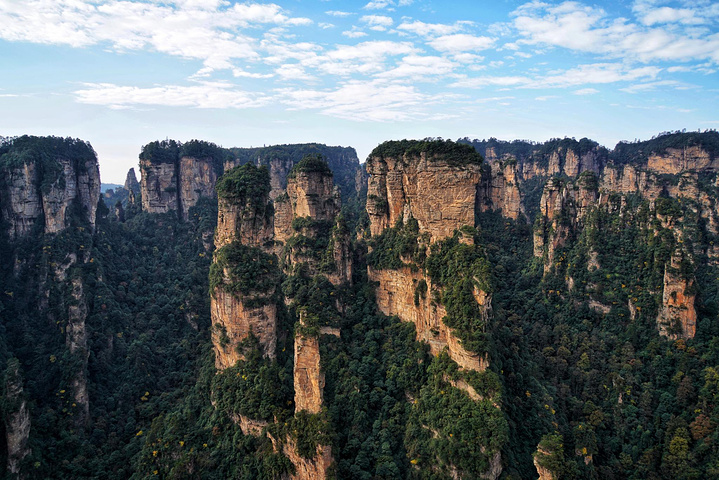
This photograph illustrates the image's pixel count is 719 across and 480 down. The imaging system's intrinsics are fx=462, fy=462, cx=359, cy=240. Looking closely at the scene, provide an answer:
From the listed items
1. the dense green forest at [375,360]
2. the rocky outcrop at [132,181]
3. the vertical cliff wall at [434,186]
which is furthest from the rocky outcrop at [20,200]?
the rocky outcrop at [132,181]

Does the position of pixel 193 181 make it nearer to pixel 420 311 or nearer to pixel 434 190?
pixel 434 190

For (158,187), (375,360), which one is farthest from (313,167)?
(158,187)

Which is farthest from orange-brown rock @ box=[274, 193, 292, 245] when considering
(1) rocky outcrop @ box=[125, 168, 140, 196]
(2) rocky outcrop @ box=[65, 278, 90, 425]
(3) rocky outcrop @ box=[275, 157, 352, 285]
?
(1) rocky outcrop @ box=[125, 168, 140, 196]

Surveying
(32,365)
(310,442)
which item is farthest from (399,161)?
(32,365)

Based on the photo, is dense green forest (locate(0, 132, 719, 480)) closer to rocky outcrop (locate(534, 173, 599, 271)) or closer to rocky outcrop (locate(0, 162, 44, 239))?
rocky outcrop (locate(534, 173, 599, 271))

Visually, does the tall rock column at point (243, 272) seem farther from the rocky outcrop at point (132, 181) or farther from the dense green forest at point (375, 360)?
the rocky outcrop at point (132, 181)

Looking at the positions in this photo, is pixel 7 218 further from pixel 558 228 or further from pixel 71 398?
pixel 558 228

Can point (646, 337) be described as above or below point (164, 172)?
below
